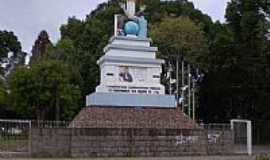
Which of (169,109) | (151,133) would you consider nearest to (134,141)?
(151,133)

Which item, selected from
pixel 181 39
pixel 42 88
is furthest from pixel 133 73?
pixel 181 39

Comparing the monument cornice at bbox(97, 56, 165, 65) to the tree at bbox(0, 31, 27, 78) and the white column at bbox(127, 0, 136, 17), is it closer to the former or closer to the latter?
the white column at bbox(127, 0, 136, 17)

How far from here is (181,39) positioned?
4569 centimetres

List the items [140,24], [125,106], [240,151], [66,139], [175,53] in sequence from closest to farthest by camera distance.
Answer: [66,139]
[240,151]
[125,106]
[140,24]
[175,53]

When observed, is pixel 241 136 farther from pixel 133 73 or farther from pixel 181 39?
pixel 181 39

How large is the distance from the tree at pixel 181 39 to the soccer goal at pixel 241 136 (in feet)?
63.5

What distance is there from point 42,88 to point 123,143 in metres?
21.3

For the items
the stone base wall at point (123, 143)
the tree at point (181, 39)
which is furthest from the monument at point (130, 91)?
the tree at point (181, 39)

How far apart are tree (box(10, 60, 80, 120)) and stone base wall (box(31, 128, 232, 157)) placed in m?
20.3

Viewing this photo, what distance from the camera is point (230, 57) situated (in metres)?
42.5

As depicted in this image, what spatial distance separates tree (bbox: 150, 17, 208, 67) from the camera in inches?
1778

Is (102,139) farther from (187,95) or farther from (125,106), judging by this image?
(187,95)

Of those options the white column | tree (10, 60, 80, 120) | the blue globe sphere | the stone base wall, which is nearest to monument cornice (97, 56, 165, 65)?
the blue globe sphere

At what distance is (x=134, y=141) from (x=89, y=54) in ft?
90.7
